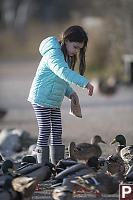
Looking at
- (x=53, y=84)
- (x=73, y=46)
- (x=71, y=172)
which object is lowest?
(x=71, y=172)

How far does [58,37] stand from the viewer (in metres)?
14.1

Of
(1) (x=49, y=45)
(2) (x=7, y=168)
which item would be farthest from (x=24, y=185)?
(1) (x=49, y=45)

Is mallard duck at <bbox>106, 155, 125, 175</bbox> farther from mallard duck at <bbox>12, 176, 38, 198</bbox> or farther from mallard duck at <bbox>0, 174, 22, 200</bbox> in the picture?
mallard duck at <bbox>0, 174, 22, 200</bbox>

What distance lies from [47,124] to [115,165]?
2.41ft

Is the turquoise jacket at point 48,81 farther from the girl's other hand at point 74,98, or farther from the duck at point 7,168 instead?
the duck at point 7,168

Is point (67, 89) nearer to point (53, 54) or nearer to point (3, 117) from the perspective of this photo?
point (53, 54)

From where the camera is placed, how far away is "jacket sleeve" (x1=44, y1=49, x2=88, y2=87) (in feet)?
15.1

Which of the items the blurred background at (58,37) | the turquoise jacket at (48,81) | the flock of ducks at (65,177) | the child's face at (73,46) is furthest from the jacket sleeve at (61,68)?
the blurred background at (58,37)

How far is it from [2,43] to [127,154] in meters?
25.1

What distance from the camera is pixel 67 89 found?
5.29 metres

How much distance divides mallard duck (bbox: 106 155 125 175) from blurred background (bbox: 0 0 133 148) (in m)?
3.01

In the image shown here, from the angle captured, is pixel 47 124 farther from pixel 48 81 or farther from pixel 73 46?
pixel 73 46

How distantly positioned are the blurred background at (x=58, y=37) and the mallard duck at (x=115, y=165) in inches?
119

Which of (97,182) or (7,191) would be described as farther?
(97,182)
